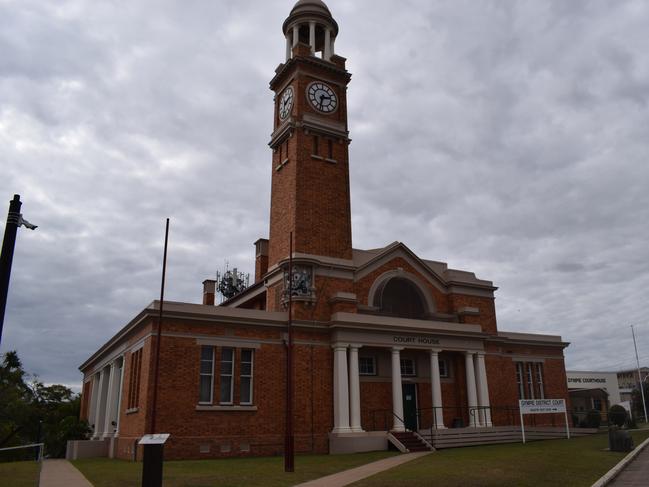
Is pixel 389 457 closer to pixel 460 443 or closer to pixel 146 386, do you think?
pixel 460 443

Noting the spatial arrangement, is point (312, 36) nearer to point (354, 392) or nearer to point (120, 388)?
point (354, 392)

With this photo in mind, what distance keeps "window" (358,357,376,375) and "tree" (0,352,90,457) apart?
80.7 ft

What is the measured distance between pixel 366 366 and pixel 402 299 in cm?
476

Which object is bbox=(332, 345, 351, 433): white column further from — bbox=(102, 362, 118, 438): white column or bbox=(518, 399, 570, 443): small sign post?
bbox=(102, 362, 118, 438): white column

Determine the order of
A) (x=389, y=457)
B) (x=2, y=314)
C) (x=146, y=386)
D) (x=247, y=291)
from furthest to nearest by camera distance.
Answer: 1. (x=247, y=291)
2. (x=146, y=386)
3. (x=389, y=457)
4. (x=2, y=314)

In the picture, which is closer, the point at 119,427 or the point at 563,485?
the point at 563,485

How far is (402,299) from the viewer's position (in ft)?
107

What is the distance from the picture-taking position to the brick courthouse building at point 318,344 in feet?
82.0

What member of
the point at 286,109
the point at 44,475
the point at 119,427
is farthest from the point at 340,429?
the point at 286,109

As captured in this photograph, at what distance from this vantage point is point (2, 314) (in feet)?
33.8

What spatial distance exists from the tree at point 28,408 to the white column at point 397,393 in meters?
26.3

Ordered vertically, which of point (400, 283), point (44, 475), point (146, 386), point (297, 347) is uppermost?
point (400, 283)

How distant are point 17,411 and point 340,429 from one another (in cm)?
3250

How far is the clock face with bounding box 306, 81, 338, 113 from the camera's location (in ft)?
110
